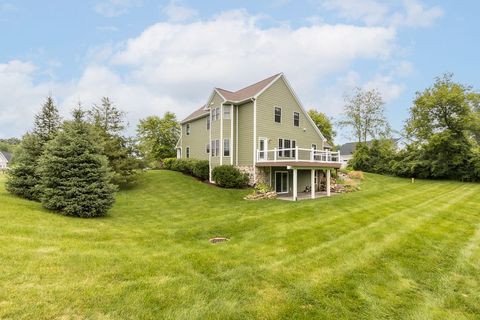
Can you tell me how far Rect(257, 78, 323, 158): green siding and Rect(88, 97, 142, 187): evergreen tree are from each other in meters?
10.1

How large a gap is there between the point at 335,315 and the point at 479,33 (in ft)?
62.7

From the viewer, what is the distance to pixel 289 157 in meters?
19.9

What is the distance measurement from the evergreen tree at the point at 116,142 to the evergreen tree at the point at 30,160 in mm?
5003

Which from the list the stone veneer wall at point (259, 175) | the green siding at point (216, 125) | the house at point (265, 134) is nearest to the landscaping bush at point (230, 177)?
the stone veneer wall at point (259, 175)

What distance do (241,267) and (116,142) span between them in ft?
56.7

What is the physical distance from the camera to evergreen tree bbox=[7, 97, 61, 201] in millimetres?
12070

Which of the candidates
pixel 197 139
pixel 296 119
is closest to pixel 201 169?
pixel 197 139

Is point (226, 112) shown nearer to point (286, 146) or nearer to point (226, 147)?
point (226, 147)

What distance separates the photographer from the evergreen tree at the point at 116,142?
742 inches

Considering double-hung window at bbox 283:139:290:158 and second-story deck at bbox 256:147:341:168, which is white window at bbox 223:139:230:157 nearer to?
second-story deck at bbox 256:147:341:168

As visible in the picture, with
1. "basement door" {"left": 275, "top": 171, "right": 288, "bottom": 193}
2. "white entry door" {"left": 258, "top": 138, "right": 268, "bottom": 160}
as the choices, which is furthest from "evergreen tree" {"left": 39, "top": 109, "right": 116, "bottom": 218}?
"basement door" {"left": 275, "top": 171, "right": 288, "bottom": 193}

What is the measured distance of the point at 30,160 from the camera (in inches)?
493

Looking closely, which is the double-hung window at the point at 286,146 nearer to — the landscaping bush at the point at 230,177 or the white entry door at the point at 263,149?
the white entry door at the point at 263,149

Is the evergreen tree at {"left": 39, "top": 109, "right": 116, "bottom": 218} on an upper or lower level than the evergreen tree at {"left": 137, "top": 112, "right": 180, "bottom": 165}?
lower
